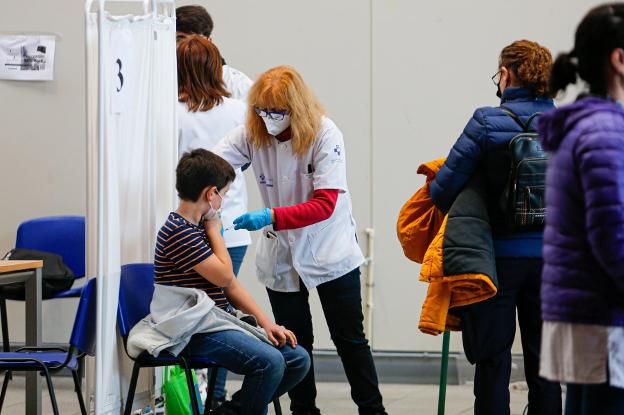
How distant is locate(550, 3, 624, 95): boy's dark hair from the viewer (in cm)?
184

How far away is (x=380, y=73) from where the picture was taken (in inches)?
192

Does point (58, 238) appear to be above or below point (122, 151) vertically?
below

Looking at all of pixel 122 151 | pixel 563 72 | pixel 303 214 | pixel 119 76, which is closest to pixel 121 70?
pixel 119 76

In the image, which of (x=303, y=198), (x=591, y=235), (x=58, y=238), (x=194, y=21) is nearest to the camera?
(x=591, y=235)

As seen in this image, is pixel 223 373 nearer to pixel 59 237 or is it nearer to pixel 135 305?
pixel 135 305

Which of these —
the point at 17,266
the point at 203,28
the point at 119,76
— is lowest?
the point at 17,266

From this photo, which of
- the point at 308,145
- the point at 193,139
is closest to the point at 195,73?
the point at 193,139

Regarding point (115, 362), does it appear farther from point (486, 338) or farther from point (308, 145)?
point (486, 338)

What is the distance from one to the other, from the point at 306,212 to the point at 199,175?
42 centimetres

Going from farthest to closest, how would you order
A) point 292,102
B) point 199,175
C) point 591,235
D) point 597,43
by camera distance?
point 292,102
point 199,175
point 597,43
point 591,235

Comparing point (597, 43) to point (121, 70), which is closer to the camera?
point (597, 43)

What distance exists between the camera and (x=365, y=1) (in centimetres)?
486

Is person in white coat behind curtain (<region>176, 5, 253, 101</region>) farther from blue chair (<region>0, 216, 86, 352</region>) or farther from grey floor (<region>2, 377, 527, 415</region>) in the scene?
grey floor (<region>2, 377, 527, 415</region>)

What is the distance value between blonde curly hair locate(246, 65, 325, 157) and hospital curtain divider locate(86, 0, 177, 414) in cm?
31
